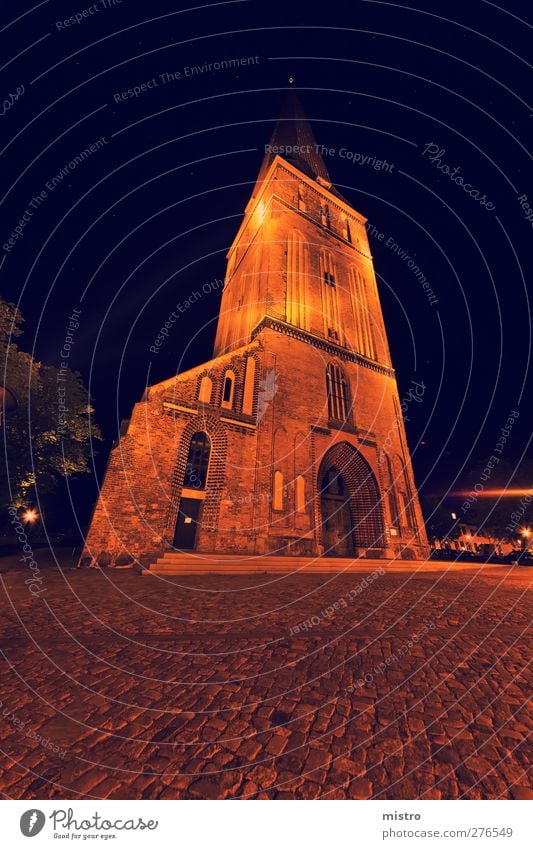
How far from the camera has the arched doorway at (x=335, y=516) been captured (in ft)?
48.4

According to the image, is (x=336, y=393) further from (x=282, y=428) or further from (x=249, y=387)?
(x=249, y=387)

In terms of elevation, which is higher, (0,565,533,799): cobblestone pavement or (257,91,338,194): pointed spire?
(257,91,338,194): pointed spire

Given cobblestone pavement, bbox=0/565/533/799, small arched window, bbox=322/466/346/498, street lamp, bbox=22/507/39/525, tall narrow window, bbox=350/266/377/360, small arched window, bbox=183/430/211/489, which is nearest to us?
cobblestone pavement, bbox=0/565/533/799

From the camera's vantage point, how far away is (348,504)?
15.8 meters

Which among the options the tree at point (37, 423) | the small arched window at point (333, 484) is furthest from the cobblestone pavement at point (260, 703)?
the small arched window at point (333, 484)

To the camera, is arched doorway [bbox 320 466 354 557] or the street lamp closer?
arched doorway [bbox 320 466 354 557]

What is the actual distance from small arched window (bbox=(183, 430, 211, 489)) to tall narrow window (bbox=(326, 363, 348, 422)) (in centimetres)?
695

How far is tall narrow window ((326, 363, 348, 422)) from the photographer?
54.1 ft

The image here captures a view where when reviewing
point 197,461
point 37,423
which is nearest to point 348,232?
point 197,461

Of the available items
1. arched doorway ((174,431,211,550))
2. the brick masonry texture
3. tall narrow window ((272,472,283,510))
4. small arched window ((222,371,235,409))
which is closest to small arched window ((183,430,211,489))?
arched doorway ((174,431,211,550))

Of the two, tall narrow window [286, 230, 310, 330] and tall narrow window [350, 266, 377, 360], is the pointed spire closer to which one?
tall narrow window [286, 230, 310, 330]

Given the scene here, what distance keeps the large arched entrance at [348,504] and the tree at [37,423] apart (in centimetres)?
1139

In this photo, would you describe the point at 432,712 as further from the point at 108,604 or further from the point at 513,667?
the point at 108,604

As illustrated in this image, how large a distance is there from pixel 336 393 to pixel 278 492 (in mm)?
7155
